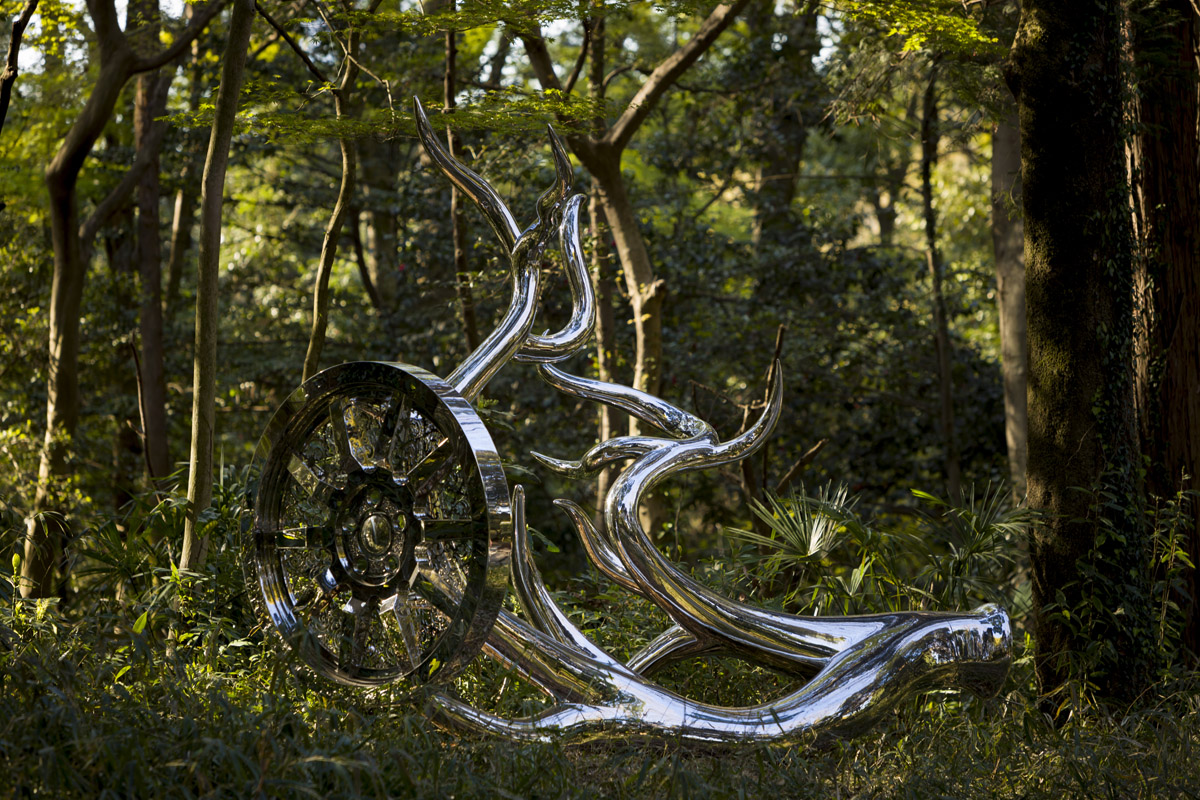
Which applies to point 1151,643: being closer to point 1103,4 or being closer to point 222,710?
point 1103,4

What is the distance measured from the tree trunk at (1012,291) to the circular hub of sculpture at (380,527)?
5954mm

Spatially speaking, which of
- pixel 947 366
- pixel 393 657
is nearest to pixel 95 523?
pixel 393 657

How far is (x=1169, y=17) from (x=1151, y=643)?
3294mm

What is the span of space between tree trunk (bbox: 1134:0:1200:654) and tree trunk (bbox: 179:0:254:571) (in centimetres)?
459

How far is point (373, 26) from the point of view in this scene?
22.7 feet

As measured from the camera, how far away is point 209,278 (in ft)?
17.5

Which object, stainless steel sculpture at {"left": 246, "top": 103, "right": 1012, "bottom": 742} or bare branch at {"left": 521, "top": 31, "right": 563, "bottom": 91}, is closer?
stainless steel sculpture at {"left": 246, "top": 103, "right": 1012, "bottom": 742}

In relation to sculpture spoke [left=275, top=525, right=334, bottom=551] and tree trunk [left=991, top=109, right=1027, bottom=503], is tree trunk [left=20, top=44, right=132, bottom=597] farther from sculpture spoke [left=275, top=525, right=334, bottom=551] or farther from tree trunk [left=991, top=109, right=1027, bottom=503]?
tree trunk [left=991, top=109, right=1027, bottom=503]

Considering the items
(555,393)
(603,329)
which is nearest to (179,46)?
(603,329)

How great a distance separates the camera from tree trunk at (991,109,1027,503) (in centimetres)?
848

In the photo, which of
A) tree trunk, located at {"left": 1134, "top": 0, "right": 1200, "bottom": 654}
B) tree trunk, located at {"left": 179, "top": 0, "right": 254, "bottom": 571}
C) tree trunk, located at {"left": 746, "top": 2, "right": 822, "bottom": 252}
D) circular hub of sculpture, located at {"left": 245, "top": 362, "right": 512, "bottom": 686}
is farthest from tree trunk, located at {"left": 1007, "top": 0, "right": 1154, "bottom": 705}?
tree trunk, located at {"left": 746, "top": 2, "right": 822, "bottom": 252}

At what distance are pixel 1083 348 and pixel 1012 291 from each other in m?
3.78

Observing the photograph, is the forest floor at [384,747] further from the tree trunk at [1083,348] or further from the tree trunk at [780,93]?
the tree trunk at [780,93]

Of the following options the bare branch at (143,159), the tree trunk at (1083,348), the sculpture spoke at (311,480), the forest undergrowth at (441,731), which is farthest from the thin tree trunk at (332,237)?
the bare branch at (143,159)
